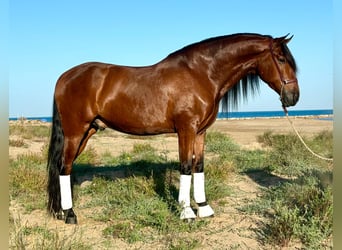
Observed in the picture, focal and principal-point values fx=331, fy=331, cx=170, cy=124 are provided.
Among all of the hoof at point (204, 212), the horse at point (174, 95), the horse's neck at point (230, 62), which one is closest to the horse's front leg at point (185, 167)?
the horse at point (174, 95)

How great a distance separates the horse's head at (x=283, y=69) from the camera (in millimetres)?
4453

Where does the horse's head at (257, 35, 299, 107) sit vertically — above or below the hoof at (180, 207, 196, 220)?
above

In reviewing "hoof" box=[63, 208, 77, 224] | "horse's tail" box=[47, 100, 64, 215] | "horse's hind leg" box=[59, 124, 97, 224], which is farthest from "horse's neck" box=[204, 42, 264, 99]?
"hoof" box=[63, 208, 77, 224]

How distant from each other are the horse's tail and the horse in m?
0.01

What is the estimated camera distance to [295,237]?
12.2 feet

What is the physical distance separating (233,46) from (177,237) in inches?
106

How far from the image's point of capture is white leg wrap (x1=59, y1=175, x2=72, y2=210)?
4797 mm

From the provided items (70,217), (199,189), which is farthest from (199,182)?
(70,217)

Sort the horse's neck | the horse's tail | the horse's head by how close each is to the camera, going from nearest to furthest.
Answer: the horse's head → the horse's neck → the horse's tail

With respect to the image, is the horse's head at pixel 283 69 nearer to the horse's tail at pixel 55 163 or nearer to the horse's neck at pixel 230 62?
the horse's neck at pixel 230 62

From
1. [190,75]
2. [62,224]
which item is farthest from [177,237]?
[190,75]

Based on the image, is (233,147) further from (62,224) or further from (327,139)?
(62,224)

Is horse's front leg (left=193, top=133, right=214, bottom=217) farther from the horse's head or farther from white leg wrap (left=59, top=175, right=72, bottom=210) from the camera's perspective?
white leg wrap (left=59, top=175, right=72, bottom=210)

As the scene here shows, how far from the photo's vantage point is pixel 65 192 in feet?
15.9
